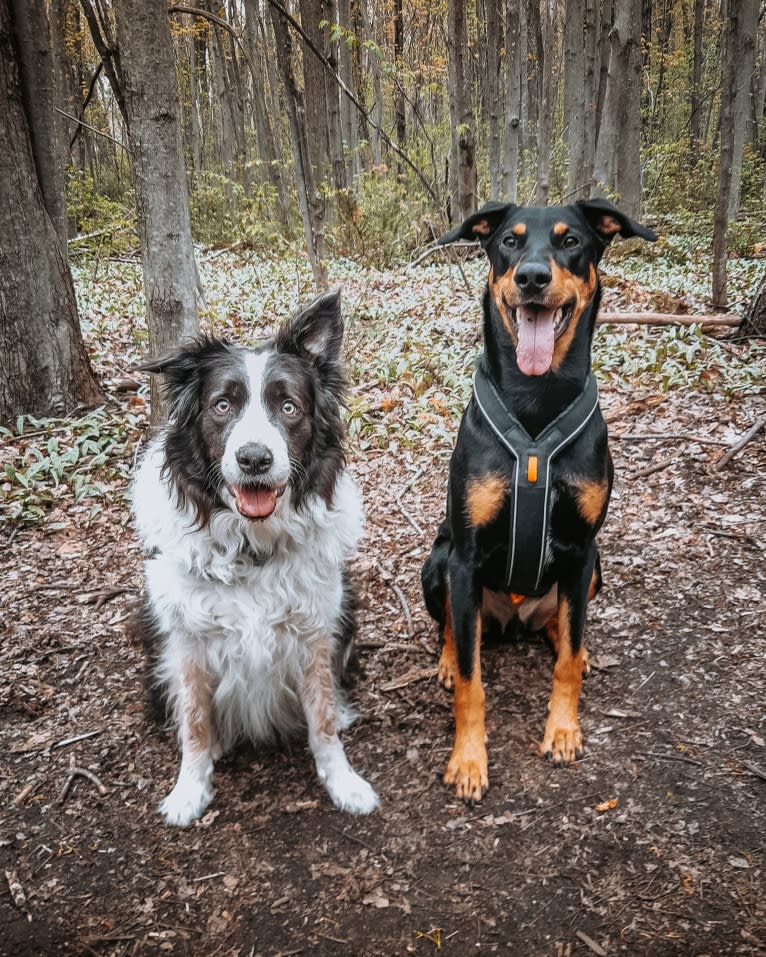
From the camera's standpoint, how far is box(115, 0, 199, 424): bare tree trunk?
4051 millimetres

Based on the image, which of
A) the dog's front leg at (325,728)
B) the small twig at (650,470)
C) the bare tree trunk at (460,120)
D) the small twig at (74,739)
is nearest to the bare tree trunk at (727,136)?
the small twig at (650,470)

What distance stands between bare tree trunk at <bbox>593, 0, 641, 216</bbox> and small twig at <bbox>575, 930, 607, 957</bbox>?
372 inches

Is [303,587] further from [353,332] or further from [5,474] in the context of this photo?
[353,332]

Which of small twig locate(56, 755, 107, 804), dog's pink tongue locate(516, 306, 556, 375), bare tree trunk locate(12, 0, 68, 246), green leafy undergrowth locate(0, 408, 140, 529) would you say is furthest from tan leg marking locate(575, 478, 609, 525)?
bare tree trunk locate(12, 0, 68, 246)

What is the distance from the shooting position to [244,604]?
255cm

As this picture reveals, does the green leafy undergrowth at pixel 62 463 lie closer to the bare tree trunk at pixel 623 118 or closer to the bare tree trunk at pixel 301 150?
the bare tree trunk at pixel 301 150

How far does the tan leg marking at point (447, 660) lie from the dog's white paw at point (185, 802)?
3.80 ft

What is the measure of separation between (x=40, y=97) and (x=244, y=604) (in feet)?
16.7

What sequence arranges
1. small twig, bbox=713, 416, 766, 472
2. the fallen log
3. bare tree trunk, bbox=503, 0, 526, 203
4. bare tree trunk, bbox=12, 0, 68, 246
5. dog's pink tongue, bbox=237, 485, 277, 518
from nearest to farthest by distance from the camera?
dog's pink tongue, bbox=237, 485, 277, 518, small twig, bbox=713, 416, 766, 472, bare tree trunk, bbox=12, 0, 68, 246, the fallen log, bare tree trunk, bbox=503, 0, 526, 203

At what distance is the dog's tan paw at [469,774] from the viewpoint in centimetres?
266

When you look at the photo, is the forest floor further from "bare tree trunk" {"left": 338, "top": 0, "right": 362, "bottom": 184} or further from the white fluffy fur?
"bare tree trunk" {"left": 338, "top": 0, "right": 362, "bottom": 184}

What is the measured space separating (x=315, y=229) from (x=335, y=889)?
6683mm

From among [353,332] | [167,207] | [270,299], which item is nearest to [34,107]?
[167,207]

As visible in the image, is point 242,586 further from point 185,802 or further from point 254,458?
point 185,802
